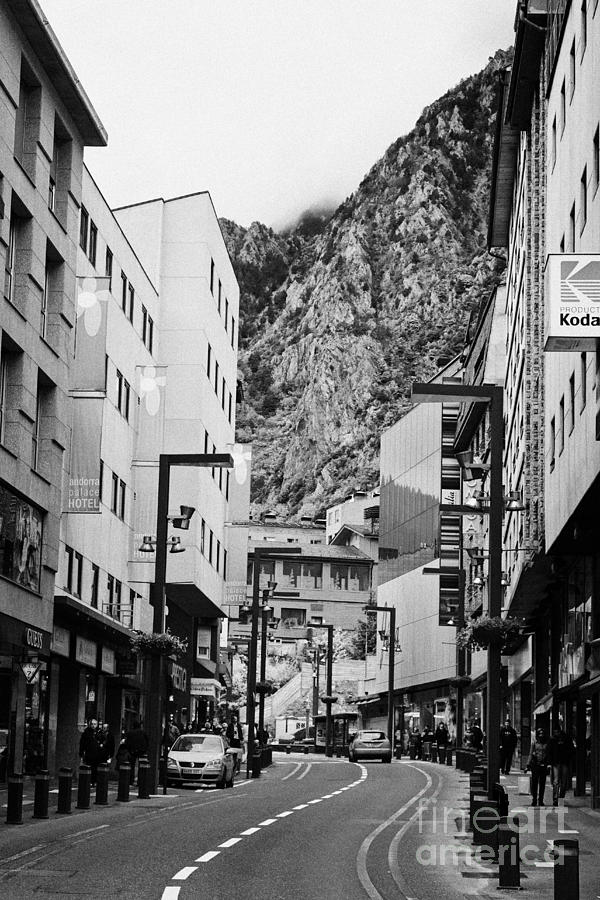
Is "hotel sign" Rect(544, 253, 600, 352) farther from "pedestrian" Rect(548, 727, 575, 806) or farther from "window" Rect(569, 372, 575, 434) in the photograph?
"pedestrian" Rect(548, 727, 575, 806)

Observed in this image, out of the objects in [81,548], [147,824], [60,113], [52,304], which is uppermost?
[60,113]

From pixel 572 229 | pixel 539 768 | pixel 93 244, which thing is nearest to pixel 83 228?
pixel 93 244

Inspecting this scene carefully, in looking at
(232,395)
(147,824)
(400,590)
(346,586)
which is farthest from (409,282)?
(147,824)

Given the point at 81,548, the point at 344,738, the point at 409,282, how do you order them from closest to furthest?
the point at 81,548 → the point at 344,738 → the point at 409,282

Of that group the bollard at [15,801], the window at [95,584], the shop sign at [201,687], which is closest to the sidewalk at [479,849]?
the bollard at [15,801]

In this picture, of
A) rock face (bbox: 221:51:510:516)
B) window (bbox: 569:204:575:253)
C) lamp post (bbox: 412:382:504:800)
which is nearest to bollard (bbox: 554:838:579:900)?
lamp post (bbox: 412:382:504:800)

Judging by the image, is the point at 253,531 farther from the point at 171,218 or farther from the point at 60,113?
the point at 60,113

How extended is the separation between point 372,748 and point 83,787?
43.6m

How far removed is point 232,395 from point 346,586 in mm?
74111

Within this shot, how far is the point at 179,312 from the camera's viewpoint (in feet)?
190

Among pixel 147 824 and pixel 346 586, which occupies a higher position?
pixel 346 586

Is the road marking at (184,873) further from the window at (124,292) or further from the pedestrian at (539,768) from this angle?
the window at (124,292)

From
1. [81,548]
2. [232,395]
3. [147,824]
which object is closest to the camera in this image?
[147,824]
